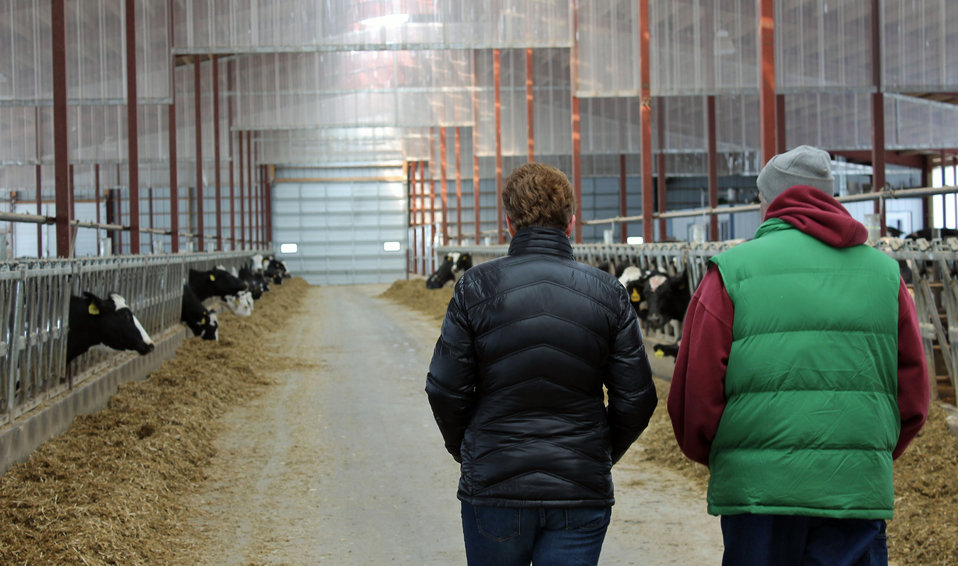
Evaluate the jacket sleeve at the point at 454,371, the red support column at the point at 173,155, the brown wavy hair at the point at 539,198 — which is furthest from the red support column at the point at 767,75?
the red support column at the point at 173,155

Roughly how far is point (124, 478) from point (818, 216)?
17.6 ft

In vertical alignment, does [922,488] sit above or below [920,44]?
below

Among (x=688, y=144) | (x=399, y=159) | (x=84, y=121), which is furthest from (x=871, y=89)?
(x=399, y=159)

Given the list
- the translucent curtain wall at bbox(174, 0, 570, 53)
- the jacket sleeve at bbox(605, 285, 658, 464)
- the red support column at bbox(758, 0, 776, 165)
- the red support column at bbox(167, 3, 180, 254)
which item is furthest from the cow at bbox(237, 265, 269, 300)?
the jacket sleeve at bbox(605, 285, 658, 464)

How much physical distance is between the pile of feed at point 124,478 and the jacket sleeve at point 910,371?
12.9ft

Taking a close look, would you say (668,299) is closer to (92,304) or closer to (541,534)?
(92,304)

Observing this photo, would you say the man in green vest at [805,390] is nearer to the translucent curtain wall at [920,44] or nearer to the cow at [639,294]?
the cow at [639,294]

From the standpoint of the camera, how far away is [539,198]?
3121 mm

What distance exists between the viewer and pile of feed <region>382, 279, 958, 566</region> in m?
5.25

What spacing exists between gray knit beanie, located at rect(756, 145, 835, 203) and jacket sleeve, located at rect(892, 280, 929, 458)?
1.24 feet

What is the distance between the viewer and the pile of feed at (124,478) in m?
5.44

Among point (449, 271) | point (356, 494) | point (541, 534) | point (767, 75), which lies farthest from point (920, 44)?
point (541, 534)

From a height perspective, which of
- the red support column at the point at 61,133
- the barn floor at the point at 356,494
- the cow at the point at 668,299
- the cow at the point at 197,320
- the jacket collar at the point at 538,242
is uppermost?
the red support column at the point at 61,133

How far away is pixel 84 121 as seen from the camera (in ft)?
107
